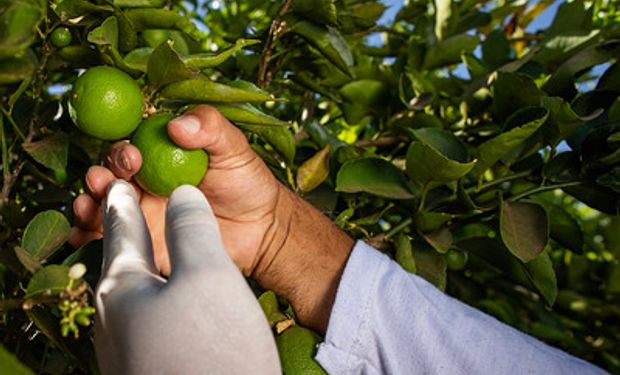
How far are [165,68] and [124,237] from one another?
222 millimetres

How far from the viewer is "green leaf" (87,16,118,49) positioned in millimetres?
850

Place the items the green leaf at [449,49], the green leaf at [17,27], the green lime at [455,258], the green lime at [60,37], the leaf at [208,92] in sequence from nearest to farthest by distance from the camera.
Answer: the green leaf at [17,27] → the leaf at [208,92] → the green lime at [60,37] → the green lime at [455,258] → the green leaf at [449,49]

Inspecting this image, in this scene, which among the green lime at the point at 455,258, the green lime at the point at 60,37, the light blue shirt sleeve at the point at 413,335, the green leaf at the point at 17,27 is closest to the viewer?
the green leaf at the point at 17,27

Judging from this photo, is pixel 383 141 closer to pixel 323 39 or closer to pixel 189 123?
pixel 323 39

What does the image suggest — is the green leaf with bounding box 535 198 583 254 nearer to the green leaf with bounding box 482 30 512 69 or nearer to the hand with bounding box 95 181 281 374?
the green leaf with bounding box 482 30 512 69

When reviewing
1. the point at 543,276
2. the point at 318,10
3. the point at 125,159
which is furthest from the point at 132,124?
the point at 543,276

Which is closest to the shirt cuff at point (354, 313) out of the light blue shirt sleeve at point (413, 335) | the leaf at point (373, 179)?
the light blue shirt sleeve at point (413, 335)

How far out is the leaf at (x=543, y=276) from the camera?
1.15 meters

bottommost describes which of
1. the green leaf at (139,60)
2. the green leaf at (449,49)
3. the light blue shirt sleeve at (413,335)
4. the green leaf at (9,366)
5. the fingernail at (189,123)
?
the light blue shirt sleeve at (413,335)

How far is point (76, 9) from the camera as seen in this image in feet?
2.97

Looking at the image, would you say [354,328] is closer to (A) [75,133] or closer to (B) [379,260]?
(B) [379,260]

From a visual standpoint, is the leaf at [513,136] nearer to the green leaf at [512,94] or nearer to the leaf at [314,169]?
the green leaf at [512,94]

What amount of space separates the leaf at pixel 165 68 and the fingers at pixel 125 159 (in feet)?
0.32

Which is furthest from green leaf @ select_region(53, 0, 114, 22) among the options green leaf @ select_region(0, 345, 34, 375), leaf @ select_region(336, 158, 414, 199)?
green leaf @ select_region(0, 345, 34, 375)
